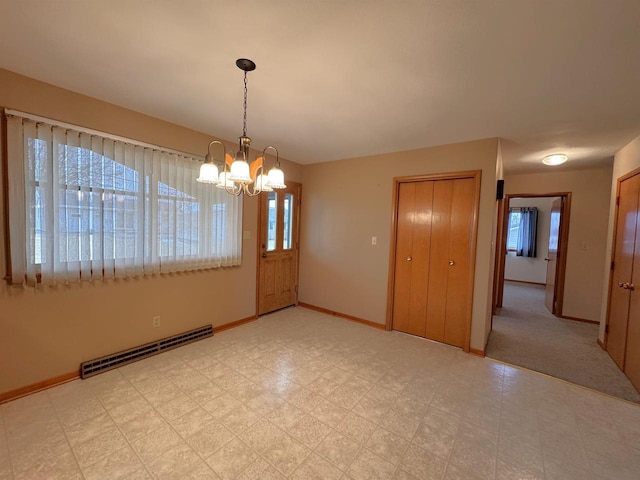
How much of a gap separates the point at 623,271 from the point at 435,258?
186cm

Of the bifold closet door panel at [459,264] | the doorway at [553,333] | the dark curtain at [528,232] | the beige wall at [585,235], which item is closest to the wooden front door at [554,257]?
the doorway at [553,333]

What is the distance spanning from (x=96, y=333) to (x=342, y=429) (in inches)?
92.0

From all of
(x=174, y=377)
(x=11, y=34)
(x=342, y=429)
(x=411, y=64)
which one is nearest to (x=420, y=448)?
(x=342, y=429)

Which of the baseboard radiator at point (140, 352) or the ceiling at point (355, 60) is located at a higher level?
the ceiling at point (355, 60)

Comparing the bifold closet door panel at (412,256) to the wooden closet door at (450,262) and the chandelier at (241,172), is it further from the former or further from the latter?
the chandelier at (241,172)

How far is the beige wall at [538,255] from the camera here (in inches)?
279

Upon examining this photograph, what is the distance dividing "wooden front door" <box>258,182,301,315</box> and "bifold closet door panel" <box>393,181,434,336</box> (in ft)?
5.74

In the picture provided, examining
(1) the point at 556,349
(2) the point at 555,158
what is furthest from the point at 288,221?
(1) the point at 556,349

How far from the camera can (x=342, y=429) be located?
1.86 m

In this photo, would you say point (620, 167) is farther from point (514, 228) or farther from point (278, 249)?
point (514, 228)

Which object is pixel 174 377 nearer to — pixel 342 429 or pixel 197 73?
pixel 342 429

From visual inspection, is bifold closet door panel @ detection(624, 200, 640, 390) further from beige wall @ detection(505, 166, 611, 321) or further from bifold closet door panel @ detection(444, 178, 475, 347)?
beige wall @ detection(505, 166, 611, 321)

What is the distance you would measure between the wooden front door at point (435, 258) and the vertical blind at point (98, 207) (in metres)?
2.54

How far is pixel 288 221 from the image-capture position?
175 inches
